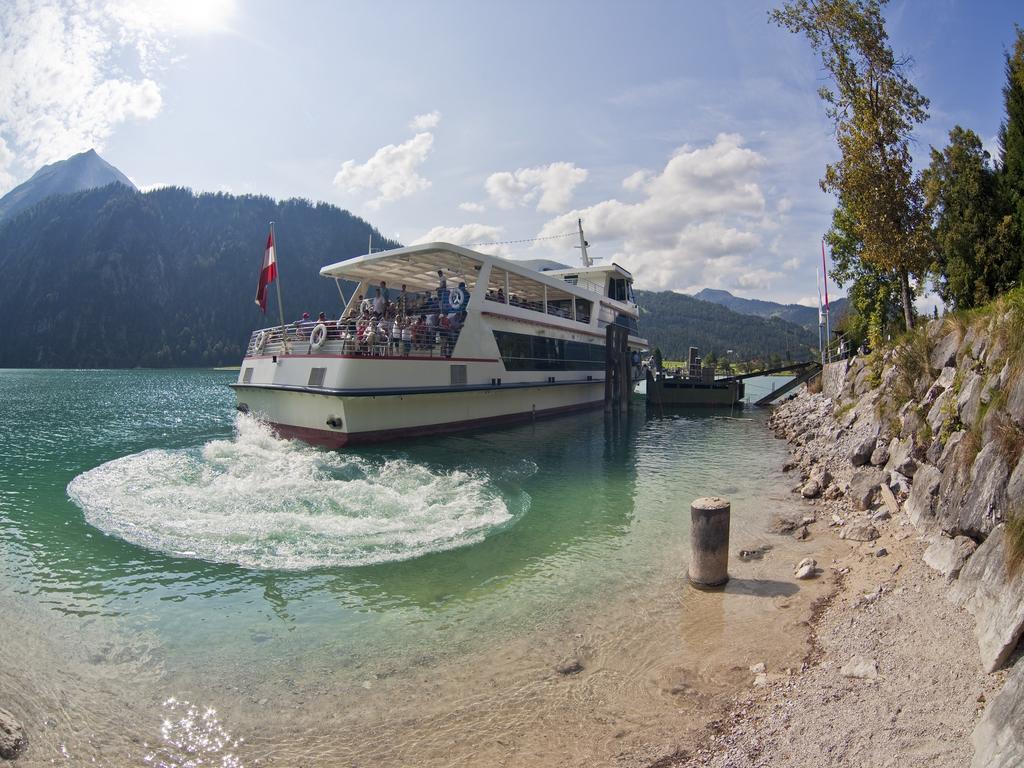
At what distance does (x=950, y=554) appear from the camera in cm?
569

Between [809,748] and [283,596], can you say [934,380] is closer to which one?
[809,748]

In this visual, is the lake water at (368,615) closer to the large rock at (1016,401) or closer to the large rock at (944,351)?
the large rock at (1016,401)

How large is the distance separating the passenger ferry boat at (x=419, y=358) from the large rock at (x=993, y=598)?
13.6m

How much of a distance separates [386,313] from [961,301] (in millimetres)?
15500

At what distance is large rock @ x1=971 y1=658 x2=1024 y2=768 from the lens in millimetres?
2768

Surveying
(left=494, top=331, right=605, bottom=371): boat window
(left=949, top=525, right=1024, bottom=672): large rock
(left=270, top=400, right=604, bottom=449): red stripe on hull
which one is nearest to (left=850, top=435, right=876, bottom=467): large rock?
(left=949, top=525, right=1024, bottom=672): large rock

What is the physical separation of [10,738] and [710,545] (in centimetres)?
648

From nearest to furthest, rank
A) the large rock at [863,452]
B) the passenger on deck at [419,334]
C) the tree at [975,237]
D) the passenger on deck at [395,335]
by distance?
1. the large rock at [863,452]
2. the tree at [975,237]
3. the passenger on deck at [395,335]
4. the passenger on deck at [419,334]

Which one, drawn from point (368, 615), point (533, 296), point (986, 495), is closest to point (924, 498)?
point (986, 495)

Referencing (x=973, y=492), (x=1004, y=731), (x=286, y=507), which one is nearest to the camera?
(x=1004, y=731)

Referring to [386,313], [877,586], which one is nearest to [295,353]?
[386,313]

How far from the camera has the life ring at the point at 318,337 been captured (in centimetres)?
1656

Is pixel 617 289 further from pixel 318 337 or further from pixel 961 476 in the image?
pixel 961 476

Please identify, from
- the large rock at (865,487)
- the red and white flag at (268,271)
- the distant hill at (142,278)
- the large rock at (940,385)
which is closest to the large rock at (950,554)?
the large rock at (865,487)
